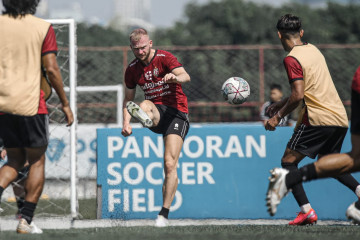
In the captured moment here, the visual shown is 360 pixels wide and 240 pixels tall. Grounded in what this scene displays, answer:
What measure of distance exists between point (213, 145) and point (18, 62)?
371cm

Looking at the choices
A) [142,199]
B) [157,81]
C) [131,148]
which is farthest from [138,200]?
[157,81]

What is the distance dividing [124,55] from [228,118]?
3.04 meters

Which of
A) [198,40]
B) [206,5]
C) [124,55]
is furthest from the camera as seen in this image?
[206,5]

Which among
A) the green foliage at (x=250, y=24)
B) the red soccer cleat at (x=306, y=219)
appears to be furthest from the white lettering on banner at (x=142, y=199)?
the green foliage at (x=250, y=24)

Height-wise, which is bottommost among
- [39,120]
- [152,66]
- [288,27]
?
[39,120]

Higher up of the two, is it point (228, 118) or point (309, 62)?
point (309, 62)

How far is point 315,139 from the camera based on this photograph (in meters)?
6.30

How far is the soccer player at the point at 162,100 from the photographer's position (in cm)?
649

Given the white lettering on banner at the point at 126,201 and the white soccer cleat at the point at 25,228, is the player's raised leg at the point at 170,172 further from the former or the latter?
the white lettering on banner at the point at 126,201

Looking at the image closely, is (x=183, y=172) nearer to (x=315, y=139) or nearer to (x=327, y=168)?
(x=315, y=139)

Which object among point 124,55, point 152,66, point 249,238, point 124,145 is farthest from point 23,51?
point 124,55

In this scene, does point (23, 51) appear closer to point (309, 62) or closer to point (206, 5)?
point (309, 62)

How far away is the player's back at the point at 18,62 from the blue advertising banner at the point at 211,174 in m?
3.13

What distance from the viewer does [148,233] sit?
5293mm
